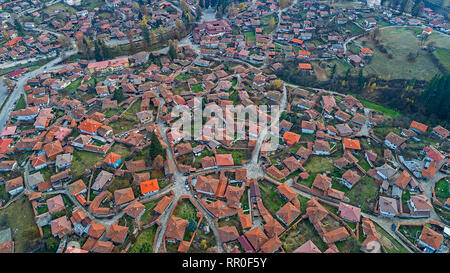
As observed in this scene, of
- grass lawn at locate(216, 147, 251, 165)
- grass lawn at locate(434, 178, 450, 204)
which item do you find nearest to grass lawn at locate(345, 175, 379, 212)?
grass lawn at locate(434, 178, 450, 204)

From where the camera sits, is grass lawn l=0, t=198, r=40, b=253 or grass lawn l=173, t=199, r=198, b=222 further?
grass lawn l=173, t=199, r=198, b=222

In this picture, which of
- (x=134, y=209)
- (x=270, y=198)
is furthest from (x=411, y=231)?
(x=134, y=209)

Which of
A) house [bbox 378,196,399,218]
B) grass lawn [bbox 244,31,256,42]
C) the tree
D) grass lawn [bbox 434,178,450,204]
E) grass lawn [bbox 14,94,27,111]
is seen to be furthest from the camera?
grass lawn [bbox 244,31,256,42]

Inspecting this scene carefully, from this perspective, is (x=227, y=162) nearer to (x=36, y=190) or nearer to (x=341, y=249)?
(x=341, y=249)

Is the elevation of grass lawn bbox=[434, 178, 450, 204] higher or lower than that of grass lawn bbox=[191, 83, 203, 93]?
lower

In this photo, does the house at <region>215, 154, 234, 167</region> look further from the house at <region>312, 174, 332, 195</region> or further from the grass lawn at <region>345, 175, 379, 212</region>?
the grass lawn at <region>345, 175, 379, 212</region>

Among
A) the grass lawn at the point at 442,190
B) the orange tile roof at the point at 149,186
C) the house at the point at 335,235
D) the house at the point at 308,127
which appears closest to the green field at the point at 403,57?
the house at the point at 308,127

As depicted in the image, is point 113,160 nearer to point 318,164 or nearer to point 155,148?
point 155,148
